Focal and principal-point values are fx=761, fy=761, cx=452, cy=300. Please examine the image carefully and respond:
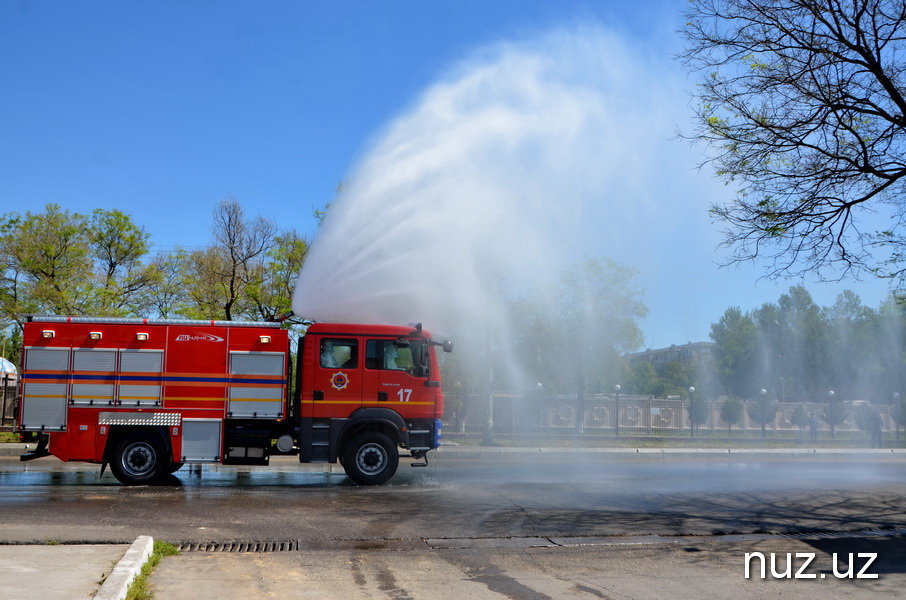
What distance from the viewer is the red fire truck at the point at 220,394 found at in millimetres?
13539

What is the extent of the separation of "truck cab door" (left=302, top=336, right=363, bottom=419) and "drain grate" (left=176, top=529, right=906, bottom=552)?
4908 mm

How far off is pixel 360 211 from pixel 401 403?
4.98 m

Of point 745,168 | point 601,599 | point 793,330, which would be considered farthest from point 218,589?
point 793,330

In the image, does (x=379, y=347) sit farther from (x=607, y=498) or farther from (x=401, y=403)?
(x=607, y=498)

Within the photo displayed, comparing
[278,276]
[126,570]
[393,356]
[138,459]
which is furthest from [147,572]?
[278,276]

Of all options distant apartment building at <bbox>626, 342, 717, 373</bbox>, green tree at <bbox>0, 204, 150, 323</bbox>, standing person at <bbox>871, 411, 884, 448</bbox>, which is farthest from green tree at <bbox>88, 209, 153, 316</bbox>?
distant apartment building at <bbox>626, 342, 717, 373</bbox>

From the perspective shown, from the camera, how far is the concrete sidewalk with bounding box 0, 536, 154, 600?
600cm

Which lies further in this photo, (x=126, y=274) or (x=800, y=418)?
(x=800, y=418)

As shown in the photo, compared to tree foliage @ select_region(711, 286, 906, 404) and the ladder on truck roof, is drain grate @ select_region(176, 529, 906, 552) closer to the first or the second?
the ladder on truck roof

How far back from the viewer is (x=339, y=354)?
1416cm

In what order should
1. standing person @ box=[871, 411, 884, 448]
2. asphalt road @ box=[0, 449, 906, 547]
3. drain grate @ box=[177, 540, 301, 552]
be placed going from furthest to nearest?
standing person @ box=[871, 411, 884, 448] → asphalt road @ box=[0, 449, 906, 547] → drain grate @ box=[177, 540, 301, 552]

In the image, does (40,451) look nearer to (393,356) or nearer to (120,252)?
(393,356)

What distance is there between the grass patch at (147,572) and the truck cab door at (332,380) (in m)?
5.50

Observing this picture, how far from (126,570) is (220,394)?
24.4 ft
